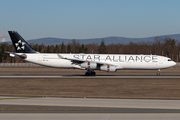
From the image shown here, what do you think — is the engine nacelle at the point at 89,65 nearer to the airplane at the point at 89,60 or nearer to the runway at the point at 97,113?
the airplane at the point at 89,60

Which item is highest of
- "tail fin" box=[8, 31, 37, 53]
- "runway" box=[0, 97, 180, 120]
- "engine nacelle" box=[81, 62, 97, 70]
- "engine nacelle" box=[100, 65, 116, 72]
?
"tail fin" box=[8, 31, 37, 53]

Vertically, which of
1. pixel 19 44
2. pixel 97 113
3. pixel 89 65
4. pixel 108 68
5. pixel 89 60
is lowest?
pixel 97 113

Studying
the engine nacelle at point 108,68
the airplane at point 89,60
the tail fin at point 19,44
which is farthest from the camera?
the tail fin at point 19,44

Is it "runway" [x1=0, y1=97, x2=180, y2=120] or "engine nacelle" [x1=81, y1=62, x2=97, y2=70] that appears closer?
"runway" [x1=0, y1=97, x2=180, y2=120]

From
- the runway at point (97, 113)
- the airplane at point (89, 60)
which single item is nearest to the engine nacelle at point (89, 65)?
the airplane at point (89, 60)

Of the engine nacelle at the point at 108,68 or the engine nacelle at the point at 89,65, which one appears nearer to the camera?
the engine nacelle at the point at 108,68

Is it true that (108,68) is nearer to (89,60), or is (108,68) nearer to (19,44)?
(89,60)

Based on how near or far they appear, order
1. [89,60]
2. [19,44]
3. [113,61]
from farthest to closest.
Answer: [19,44]
[89,60]
[113,61]

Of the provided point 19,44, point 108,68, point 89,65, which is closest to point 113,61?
point 108,68

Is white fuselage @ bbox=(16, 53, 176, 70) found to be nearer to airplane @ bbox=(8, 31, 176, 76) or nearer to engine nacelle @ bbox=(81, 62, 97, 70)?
airplane @ bbox=(8, 31, 176, 76)

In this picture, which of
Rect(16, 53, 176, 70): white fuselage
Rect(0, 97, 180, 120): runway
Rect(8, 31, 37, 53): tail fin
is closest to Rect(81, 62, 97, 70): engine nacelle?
Rect(16, 53, 176, 70): white fuselage

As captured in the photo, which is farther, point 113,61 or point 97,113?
point 113,61

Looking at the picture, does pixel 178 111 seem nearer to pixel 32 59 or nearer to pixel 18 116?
pixel 18 116

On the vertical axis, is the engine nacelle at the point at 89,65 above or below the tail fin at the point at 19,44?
below
